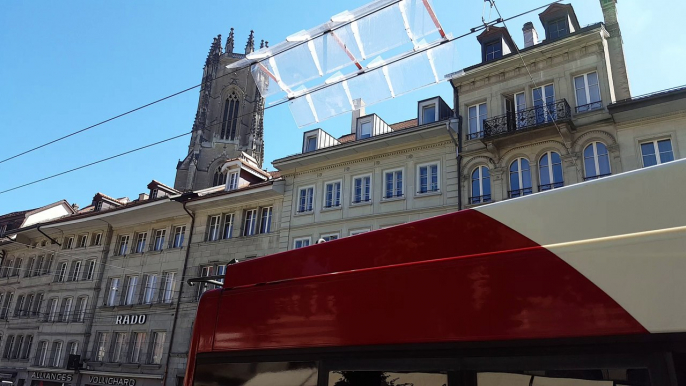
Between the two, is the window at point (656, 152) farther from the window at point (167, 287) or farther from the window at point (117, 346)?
the window at point (117, 346)

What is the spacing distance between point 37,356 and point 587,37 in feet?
119

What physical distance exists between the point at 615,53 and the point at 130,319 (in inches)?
1103

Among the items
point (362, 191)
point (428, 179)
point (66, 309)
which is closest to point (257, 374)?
point (428, 179)

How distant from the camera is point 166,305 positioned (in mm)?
27844

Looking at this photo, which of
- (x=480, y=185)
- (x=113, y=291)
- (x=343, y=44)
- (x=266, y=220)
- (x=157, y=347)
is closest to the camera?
(x=343, y=44)

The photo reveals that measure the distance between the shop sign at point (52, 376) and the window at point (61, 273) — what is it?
606 cm

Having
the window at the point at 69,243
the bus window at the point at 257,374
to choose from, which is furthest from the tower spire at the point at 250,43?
the bus window at the point at 257,374

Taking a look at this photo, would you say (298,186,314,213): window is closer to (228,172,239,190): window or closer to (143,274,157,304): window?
(228,172,239,190): window

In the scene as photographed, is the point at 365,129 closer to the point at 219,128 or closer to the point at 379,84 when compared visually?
the point at 379,84

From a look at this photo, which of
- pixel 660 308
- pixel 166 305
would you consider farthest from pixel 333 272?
pixel 166 305

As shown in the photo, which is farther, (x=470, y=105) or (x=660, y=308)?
(x=470, y=105)

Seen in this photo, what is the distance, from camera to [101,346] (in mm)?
30141

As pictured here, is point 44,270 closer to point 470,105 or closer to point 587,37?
point 470,105

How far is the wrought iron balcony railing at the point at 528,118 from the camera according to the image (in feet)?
61.0
